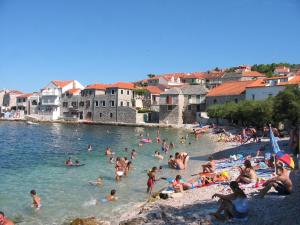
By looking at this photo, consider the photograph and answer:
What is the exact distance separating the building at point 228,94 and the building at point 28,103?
4712cm

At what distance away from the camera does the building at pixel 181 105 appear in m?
70.2

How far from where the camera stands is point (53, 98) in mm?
88500

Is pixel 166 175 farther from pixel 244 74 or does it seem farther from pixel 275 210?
pixel 244 74

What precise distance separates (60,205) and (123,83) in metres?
66.0

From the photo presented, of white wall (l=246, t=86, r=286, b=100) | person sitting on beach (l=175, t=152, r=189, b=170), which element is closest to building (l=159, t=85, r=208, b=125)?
white wall (l=246, t=86, r=286, b=100)

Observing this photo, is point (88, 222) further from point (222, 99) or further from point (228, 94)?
point (222, 99)

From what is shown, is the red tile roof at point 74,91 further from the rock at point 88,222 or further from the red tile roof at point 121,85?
the rock at point 88,222

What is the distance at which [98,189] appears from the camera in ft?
57.4

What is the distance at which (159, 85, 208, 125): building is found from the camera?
230 ft

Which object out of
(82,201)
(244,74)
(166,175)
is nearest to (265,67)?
(244,74)

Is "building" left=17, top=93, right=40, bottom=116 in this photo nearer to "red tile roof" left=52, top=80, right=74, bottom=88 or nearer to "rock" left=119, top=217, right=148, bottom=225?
"red tile roof" left=52, top=80, right=74, bottom=88

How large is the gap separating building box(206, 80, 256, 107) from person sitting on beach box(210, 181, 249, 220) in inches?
2163

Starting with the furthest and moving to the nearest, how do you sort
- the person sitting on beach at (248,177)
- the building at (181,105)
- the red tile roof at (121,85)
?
the red tile roof at (121,85) < the building at (181,105) < the person sitting on beach at (248,177)

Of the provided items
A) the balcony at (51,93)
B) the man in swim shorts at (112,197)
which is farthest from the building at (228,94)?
the man in swim shorts at (112,197)
